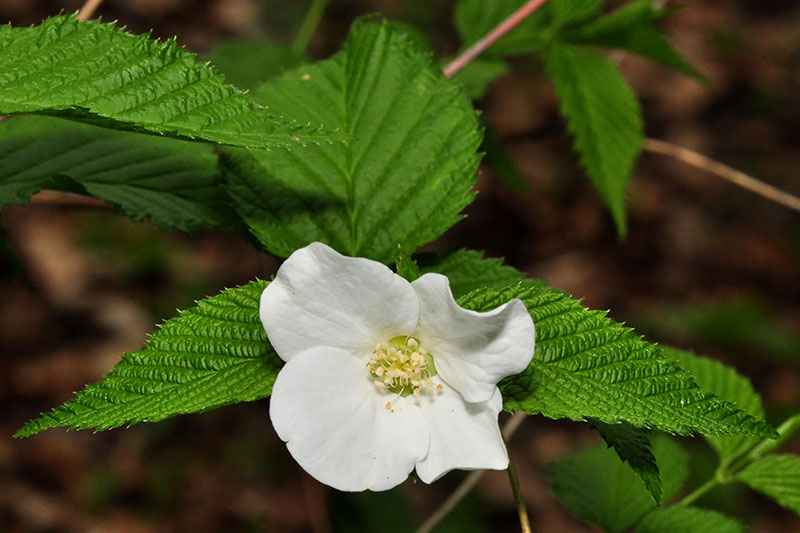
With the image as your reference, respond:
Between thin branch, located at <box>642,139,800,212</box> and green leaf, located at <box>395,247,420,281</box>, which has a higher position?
green leaf, located at <box>395,247,420,281</box>

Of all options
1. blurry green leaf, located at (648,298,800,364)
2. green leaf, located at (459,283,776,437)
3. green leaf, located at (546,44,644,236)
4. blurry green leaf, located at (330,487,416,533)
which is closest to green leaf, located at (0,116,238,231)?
green leaf, located at (459,283,776,437)

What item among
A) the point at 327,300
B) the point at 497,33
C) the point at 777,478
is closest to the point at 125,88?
the point at 327,300

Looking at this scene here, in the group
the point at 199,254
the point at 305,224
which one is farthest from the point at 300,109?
the point at 199,254

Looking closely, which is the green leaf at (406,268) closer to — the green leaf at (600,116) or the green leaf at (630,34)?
the green leaf at (600,116)

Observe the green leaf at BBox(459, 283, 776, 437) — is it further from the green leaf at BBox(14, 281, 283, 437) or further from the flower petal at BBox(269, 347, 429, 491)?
the green leaf at BBox(14, 281, 283, 437)

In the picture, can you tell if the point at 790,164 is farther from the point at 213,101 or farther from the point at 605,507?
the point at 213,101

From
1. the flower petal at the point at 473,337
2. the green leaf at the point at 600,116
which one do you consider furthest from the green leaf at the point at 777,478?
the flower petal at the point at 473,337

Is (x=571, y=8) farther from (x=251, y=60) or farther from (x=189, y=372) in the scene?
(x=189, y=372)
